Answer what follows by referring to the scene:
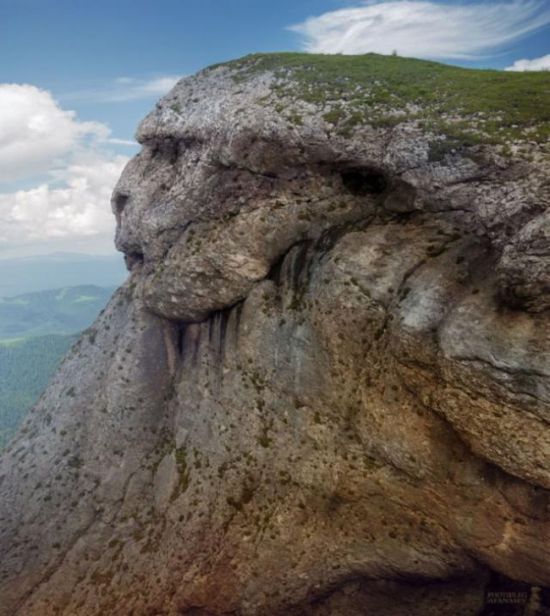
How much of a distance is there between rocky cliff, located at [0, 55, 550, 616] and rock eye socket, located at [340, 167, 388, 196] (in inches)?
6.2

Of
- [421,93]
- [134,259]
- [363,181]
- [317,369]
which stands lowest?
[317,369]

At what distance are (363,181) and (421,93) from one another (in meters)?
6.88

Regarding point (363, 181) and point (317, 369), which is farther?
point (363, 181)

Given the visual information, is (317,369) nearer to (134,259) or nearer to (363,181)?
(363,181)

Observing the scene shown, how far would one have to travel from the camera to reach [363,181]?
105 feet

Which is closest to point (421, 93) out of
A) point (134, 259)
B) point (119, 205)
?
point (119, 205)

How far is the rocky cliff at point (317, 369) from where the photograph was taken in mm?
23750

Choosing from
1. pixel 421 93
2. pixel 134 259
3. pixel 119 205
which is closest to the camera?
pixel 421 93

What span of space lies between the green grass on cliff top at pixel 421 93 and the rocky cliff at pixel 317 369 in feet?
0.69

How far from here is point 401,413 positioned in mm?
27062

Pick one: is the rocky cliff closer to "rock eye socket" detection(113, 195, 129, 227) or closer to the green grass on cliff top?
the green grass on cliff top

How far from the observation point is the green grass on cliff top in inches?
1033

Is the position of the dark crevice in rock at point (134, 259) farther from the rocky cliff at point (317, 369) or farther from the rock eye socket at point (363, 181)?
the rock eye socket at point (363, 181)

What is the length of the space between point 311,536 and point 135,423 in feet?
62.5
